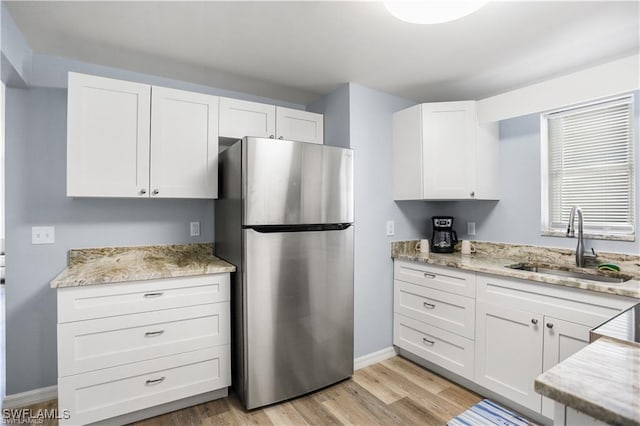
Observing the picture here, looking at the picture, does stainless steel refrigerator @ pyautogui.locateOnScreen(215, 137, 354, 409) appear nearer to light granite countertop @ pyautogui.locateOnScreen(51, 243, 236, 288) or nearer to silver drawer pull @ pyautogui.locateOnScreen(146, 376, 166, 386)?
light granite countertop @ pyautogui.locateOnScreen(51, 243, 236, 288)

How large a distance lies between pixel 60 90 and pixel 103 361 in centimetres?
179

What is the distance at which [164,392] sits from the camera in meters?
1.89

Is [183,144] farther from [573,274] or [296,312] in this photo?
[573,274]

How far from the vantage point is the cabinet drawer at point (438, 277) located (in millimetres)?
2203

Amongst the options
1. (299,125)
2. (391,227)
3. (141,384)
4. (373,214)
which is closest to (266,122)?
(299,125)

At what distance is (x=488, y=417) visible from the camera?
5.78 feet

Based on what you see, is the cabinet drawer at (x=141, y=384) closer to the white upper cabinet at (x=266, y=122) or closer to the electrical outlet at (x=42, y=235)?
the electrical outlet at (x=42, y=235)

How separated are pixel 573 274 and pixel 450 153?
1.21 meters

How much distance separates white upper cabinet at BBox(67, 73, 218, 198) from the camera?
1.92 metres

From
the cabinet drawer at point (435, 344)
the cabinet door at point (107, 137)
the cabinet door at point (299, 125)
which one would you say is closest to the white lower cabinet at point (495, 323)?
the cabinet drawer at point (435, 344)

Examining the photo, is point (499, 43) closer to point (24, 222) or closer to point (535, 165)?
point (535, 165)

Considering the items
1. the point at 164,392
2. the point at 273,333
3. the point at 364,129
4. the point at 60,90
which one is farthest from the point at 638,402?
the point at 60,90

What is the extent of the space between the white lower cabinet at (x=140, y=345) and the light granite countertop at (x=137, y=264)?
51 millimetres
